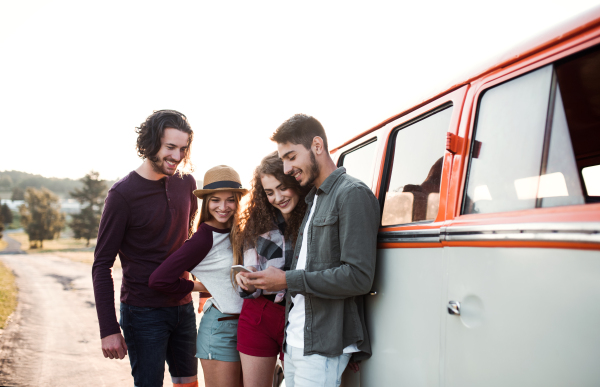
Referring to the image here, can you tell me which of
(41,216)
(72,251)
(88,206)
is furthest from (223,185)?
(41,216)

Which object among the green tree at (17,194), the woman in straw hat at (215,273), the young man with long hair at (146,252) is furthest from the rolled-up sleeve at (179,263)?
the green tree at (17,194)

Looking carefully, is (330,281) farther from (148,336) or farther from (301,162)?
(148,336)

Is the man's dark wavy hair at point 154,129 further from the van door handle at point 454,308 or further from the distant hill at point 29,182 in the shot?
the distant hill at point 29,182

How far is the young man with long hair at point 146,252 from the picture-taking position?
2.64 metres

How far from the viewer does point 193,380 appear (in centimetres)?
305

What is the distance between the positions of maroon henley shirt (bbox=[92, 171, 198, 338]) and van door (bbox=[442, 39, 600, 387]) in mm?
1991

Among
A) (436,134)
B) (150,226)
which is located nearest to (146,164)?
(150,226)

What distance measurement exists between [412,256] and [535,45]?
0.94 meters

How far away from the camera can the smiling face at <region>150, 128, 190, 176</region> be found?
277cm

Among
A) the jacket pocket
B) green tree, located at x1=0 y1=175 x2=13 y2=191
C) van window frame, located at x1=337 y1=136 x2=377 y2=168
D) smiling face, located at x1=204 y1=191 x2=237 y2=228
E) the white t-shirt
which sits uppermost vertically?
green tree, located at x1=0 y1=175 x2=13 y2=191

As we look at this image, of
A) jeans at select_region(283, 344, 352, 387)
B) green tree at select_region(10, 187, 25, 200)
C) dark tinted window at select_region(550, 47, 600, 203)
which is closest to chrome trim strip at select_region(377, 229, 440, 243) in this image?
dark tinted window at select_region(550, 47, 600, 203)

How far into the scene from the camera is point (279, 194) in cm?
249

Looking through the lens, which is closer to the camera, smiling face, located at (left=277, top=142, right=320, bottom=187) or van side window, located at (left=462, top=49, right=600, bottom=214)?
van side window, located at (left=462, top=49, right=600, bottom=214)

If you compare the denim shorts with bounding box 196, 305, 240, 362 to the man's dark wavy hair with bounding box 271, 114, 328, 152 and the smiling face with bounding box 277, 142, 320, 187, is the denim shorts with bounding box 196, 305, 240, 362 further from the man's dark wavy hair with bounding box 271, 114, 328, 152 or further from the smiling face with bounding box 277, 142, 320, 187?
the man's dark wavy hair with bounding box 271, 114, 328, 152
